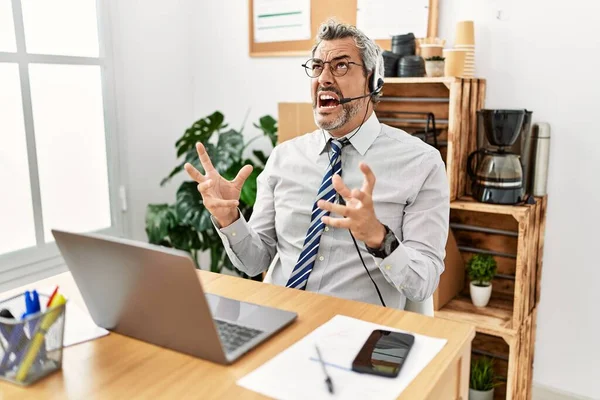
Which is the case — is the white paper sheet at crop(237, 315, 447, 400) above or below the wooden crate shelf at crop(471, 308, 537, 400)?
above

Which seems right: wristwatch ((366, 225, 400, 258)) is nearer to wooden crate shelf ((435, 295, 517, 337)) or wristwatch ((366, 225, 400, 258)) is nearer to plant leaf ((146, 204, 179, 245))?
wooden crate shelf ((435, 295, 517, 337))

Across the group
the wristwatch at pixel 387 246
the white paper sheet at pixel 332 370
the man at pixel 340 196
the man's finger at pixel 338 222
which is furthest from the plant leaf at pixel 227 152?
the white paper sheet at pixel 332 370

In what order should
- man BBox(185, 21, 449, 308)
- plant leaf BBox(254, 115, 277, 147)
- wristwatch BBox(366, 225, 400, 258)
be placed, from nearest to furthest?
wristwatch BBox(366, 225, 400, 258) < man BBox(185, 21, 449, 308) < plant leaf BBox(254, 115, 277, 147)

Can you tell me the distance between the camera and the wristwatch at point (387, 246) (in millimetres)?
1234

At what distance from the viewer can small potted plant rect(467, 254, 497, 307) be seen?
219 centimetres

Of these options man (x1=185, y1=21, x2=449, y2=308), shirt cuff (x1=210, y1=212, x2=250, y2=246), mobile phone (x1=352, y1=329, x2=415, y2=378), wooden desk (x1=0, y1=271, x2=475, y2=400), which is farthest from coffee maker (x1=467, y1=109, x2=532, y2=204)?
mobile phone (x1=352, y1=329, x2=415, y2=378)

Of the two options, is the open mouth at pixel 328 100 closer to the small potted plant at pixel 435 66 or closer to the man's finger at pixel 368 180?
the man's finger at pixel 368 180

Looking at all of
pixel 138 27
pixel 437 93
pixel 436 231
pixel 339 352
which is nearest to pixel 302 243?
pixel 436 231

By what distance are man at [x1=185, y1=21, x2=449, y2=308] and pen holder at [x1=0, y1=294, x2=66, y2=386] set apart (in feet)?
1.73

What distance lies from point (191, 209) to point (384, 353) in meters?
1.92

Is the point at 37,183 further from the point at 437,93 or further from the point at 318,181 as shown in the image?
the point at 437,93

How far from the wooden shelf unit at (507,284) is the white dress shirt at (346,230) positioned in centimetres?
59

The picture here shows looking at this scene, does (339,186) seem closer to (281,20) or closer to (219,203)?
(219,203)

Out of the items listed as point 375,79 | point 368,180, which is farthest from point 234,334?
point 375,79
